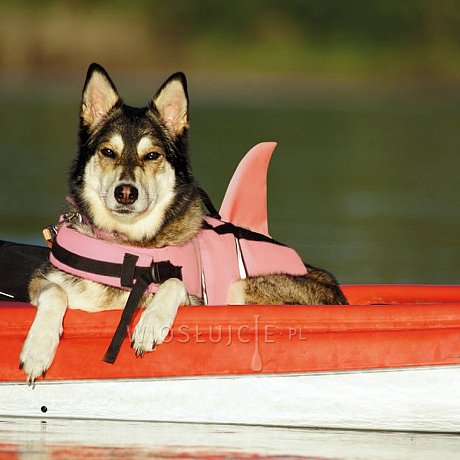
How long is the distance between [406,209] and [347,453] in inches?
413

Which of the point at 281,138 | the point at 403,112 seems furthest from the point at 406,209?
the point at 403,112

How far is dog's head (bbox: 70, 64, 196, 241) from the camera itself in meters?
7.17

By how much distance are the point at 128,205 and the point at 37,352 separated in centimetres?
86

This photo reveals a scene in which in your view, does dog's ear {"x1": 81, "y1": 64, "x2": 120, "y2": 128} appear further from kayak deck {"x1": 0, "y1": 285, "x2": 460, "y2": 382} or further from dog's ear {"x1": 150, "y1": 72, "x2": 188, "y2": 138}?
kayak deck {"x1": 0, "y1": 285, "x2": 460, "y2": 382}

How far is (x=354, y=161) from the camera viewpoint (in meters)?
24.1

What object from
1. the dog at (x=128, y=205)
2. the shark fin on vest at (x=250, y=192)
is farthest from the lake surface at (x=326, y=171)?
the dog at (x=128, y=205)

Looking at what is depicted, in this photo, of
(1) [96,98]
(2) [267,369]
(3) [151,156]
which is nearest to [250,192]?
(3) [151,156]

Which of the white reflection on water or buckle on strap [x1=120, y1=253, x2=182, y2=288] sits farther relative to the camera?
buckle on strap [x1=120, y1=253, x2=182, y2=288]

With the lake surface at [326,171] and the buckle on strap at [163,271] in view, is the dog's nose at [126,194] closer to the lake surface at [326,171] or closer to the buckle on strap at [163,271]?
the buckle on strap at [163,271]

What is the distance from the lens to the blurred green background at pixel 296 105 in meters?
15.1

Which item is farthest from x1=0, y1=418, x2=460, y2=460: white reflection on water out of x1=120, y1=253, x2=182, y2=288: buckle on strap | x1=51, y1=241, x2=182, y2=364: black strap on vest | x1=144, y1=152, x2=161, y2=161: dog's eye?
x1=144, y1=152, x2=161, y2=161: dog's eye

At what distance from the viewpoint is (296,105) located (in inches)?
1631

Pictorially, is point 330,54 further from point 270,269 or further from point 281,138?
point 270,269

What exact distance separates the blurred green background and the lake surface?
0.04 m
